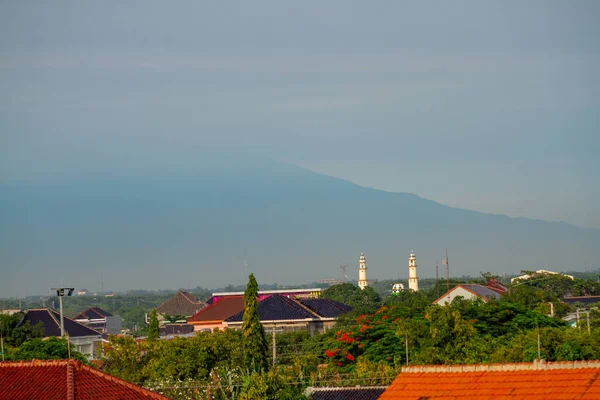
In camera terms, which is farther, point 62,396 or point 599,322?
point 599,322

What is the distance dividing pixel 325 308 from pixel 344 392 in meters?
57.8

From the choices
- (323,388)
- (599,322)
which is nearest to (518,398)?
(323,388)

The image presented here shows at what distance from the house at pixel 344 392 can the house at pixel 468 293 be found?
1837 inches

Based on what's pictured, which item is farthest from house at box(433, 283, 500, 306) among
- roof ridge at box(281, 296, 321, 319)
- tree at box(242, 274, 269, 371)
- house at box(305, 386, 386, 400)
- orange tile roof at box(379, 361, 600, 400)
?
orange tile roof at box(379, 361, 600, 400)

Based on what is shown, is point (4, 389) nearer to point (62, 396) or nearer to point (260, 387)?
point (62, 396)

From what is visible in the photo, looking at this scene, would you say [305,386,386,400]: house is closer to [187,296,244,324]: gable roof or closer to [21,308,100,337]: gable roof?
[21,308,100,337]: gable roof

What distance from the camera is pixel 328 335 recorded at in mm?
82500

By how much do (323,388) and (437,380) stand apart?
18407mm

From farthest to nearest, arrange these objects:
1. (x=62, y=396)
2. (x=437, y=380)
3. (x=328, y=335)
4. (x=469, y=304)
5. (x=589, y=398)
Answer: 1. (x=328, y=335)
2. (x=469, y=304)
3. (x=62, y=396)
4. (x=437, y=380)
5. (x=589, y=398)

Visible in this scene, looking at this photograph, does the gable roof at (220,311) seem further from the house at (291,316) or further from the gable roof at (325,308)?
the house at (291,316)

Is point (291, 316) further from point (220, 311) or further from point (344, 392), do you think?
point (344, 392)

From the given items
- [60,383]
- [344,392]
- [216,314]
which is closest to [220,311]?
[216,314]

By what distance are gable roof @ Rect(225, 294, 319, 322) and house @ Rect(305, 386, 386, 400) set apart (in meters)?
49.1

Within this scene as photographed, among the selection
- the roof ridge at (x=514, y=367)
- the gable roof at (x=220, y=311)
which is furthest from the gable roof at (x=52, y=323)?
the roof ridge at (x=514, y=367)
